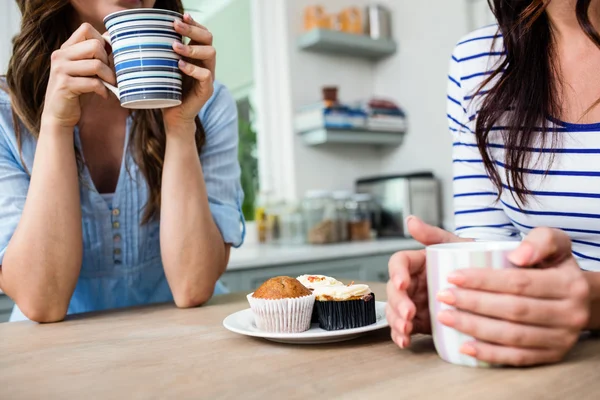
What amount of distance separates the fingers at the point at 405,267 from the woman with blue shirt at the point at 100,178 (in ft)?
1.45

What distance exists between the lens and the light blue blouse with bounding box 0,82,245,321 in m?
1.08

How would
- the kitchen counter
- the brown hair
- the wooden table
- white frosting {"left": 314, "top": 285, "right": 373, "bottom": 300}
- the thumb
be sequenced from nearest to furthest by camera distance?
1. the wooden table
2. the thumb
3. white frosting {"left": 314, "top": 285, "right": 373, "bottom": 300}
4. the brown hair
5. the kitchen counter

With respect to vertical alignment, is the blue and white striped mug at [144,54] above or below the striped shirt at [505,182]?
above

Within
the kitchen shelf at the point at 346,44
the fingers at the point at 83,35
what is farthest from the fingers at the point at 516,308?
→ the kitchen shelf at the point at 346,44

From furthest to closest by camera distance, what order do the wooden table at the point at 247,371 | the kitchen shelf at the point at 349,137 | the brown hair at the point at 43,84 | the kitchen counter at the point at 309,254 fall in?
the kitchen shelf at the point at 349,137 < the kitchen counter at the point at 309,254 < the brown hair at the point at 43,84 < the wooden table at the point at 247,371

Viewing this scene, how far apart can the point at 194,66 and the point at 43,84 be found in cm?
40

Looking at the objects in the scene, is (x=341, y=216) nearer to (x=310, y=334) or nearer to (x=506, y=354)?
(x=310, y=334)

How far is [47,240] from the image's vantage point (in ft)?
3.01

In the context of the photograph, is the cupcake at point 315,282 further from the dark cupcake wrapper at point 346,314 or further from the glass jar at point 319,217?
the glass jar at point 319,217

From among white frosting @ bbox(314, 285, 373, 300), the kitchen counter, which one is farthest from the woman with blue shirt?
the kitchen counter

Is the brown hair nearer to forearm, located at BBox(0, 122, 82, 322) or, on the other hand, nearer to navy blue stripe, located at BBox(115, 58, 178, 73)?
forearm, located at BBox(0, 122, 82, 322)

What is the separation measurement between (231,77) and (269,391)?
103 inches

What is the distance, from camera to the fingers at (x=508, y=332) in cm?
48

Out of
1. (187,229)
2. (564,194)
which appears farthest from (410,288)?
(187,229)
